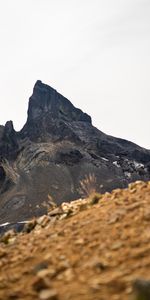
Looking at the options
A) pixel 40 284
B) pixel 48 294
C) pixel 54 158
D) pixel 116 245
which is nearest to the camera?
pixel 48 294

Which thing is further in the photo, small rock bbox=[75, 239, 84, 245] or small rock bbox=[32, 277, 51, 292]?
small rock bbox=[75, 239, 84, 245]

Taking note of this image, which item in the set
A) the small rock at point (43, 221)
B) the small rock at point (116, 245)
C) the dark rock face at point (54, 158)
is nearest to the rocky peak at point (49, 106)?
the dark rock face at point (54, 158)

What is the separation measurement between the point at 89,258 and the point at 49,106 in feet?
609

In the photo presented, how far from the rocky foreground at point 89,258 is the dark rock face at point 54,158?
4419 inches

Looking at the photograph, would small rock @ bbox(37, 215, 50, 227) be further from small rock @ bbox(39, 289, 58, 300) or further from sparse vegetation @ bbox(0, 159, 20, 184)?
sparse vegetation @ bbox(0, 159, 20, 184)

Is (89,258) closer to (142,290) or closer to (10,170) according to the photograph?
(142,290)

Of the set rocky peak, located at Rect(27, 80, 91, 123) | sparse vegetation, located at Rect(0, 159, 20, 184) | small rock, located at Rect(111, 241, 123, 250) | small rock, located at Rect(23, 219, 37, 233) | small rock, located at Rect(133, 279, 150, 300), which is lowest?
small rock, located at Rect(133, 279, 150, 300)

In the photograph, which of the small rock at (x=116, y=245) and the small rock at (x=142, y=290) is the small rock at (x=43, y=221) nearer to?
the small rock at (x=116, y=245)

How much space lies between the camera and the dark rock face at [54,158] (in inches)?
5404

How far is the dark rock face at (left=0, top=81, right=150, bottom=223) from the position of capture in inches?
5404

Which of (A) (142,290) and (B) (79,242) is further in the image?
(B) (79,242)

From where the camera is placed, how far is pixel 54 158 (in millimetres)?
157000

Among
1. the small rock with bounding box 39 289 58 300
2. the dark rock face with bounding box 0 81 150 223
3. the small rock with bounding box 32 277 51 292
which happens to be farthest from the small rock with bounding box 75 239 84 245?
the dark rock face with bounding box 0 81 150 223

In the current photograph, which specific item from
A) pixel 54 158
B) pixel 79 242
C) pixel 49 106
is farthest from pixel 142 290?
pixel 49 106
